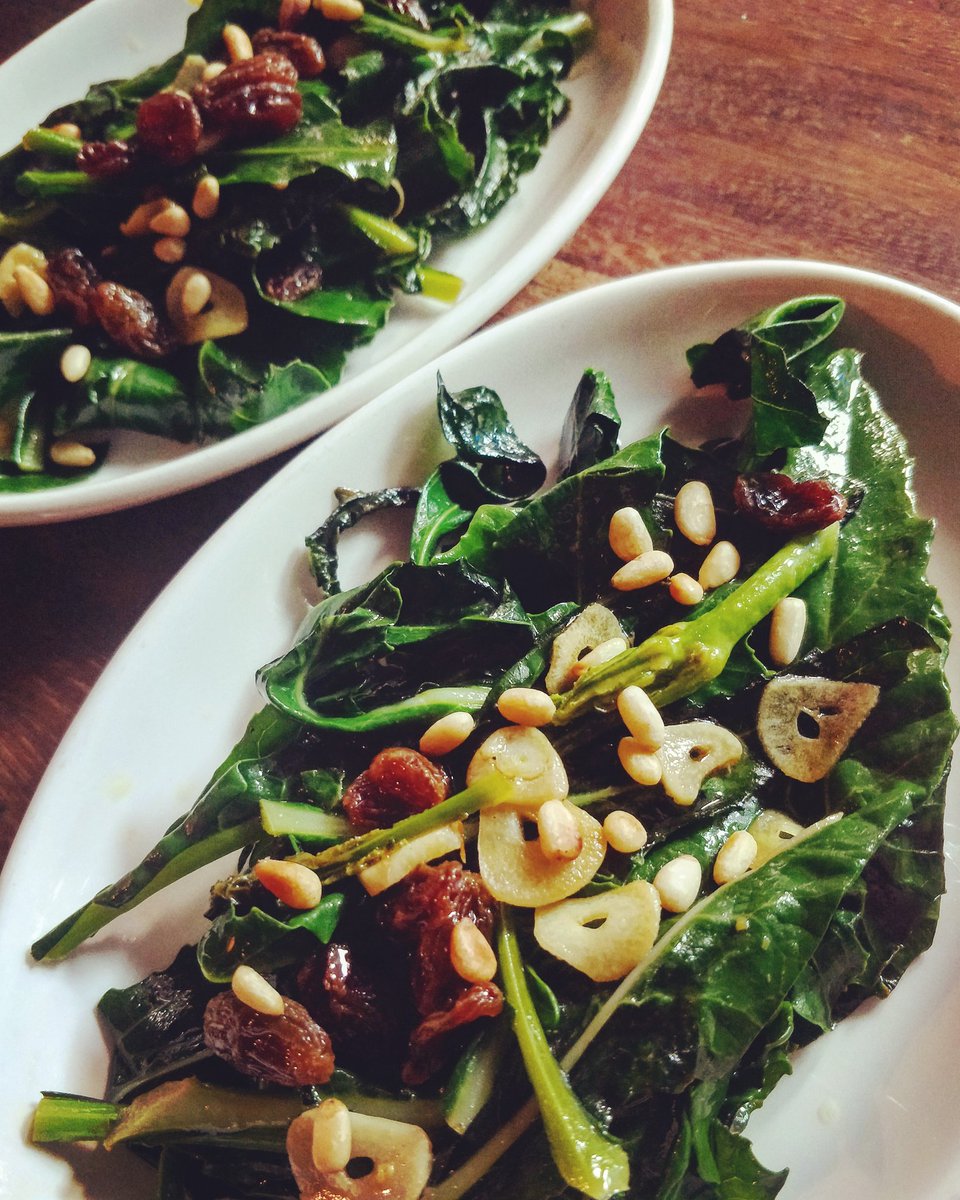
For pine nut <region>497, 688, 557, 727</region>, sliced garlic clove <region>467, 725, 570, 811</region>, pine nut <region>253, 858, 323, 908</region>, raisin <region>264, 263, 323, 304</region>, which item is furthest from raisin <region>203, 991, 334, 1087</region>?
raisin <region>264, 263, 323, 304</region>

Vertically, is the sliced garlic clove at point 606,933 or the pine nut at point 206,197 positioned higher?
the pine nut at point 206,197

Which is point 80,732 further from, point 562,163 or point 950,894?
point 562,163

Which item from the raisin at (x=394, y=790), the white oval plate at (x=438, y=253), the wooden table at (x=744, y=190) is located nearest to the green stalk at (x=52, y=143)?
the white oval plate at (x=438, y=253)

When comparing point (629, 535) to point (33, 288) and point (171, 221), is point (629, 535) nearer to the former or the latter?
point (171, 221)

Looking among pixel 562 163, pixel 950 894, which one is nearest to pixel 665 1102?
pixel 950 894

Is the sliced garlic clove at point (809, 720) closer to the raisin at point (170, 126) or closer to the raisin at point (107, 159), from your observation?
the raisin at point (170, 126)

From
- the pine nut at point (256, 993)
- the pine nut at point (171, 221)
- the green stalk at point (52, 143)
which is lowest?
the pine nut at point (256, 993)

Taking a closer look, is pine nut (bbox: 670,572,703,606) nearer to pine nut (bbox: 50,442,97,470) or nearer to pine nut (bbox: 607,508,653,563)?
pine nut (bbox: 607,508,653,563)
